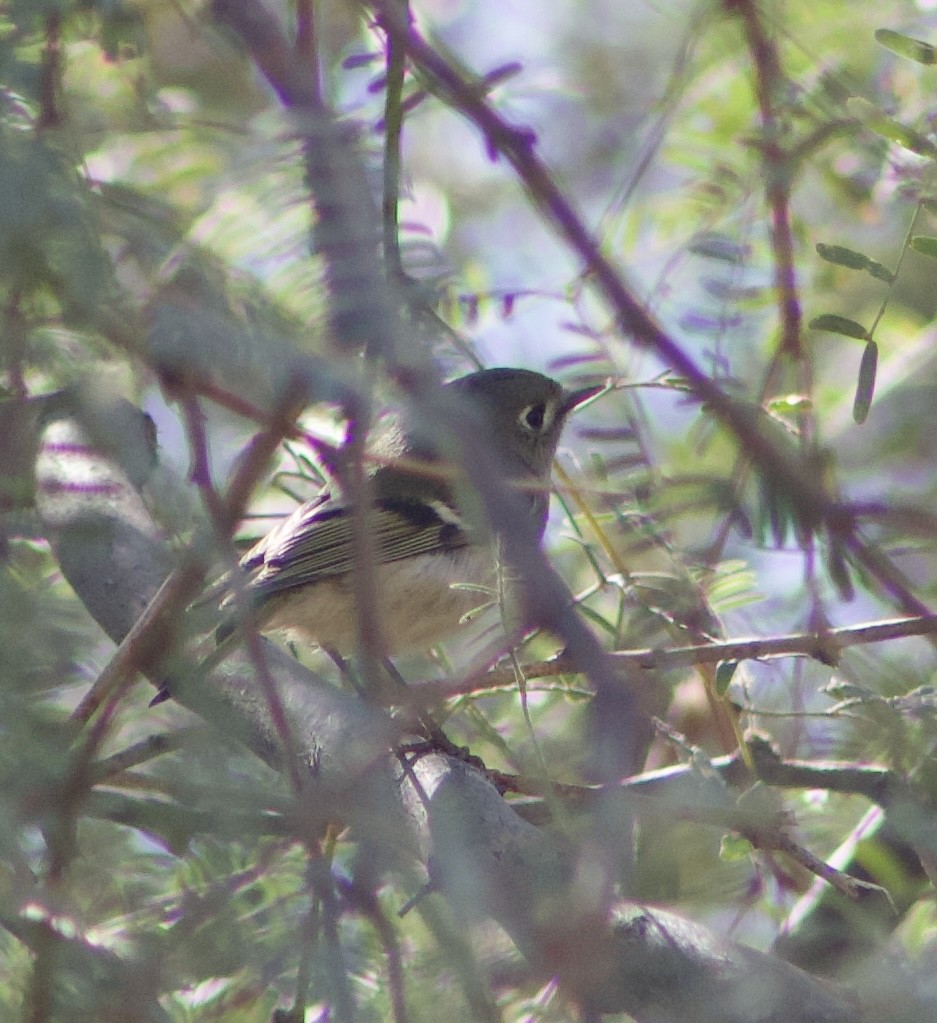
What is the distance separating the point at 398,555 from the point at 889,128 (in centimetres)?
178

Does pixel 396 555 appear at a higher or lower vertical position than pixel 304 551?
lower

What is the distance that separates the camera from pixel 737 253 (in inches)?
Result: 106

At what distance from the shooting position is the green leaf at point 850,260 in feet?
6.07

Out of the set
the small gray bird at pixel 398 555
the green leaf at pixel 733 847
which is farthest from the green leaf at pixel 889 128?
the small gray bird at pixel 398 555

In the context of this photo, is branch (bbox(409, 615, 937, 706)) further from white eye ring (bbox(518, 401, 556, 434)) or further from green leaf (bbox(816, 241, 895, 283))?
white eye ring (bbox(518, 401, 556, 434))

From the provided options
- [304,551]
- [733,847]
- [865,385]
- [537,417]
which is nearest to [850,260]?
[865,385]

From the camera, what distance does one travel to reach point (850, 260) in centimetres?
187

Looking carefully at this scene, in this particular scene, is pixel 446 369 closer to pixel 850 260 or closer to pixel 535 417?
pixel 850 260

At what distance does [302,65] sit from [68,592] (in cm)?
152

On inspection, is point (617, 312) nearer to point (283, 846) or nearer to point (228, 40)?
point (283, 846)

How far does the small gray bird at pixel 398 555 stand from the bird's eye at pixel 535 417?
17 mm

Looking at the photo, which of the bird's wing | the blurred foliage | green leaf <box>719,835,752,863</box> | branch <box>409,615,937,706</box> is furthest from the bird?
branch <box>409,615,937,706</box>

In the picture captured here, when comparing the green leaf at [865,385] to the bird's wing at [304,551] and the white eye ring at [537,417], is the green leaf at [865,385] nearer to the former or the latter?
the bird's wing at [304,551]

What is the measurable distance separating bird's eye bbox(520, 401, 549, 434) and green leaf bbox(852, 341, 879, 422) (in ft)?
6.86
